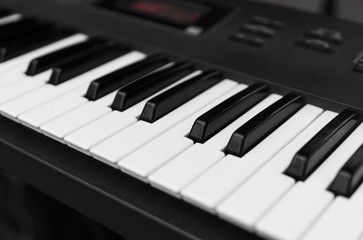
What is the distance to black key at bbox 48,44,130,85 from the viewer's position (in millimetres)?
837

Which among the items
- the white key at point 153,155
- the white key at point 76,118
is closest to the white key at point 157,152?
the white key at point 153,155

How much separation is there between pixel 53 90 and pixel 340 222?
17.9 inches

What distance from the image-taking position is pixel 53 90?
2.66 ft

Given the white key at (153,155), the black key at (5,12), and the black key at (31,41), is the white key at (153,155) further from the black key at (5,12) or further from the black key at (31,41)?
the black key at (5,12)

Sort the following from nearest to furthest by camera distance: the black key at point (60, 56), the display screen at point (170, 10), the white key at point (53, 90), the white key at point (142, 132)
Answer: the white key at point (142, 132) < the white key at point (53, 90) < the black key at point (60, 56) < the display screen at point (170, 10)

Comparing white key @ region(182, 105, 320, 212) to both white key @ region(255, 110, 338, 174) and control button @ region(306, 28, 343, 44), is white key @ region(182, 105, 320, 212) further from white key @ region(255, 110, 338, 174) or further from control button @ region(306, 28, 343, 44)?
control button @ region(306, 28, 343, 44)

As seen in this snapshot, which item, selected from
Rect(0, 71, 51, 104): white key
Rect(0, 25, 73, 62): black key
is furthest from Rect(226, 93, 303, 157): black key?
Rect(0, 25, 73, 62): black key

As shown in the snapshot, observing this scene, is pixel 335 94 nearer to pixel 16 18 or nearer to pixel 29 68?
pixel 29 68

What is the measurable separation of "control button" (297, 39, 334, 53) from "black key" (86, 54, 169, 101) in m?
0.21

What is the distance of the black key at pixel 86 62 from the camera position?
0.84 metres

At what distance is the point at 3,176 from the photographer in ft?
5.20

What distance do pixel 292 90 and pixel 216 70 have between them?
127 mm

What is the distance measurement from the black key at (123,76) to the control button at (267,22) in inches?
6.3

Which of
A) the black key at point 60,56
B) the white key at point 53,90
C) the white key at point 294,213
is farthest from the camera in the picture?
the black key at point 60,56
